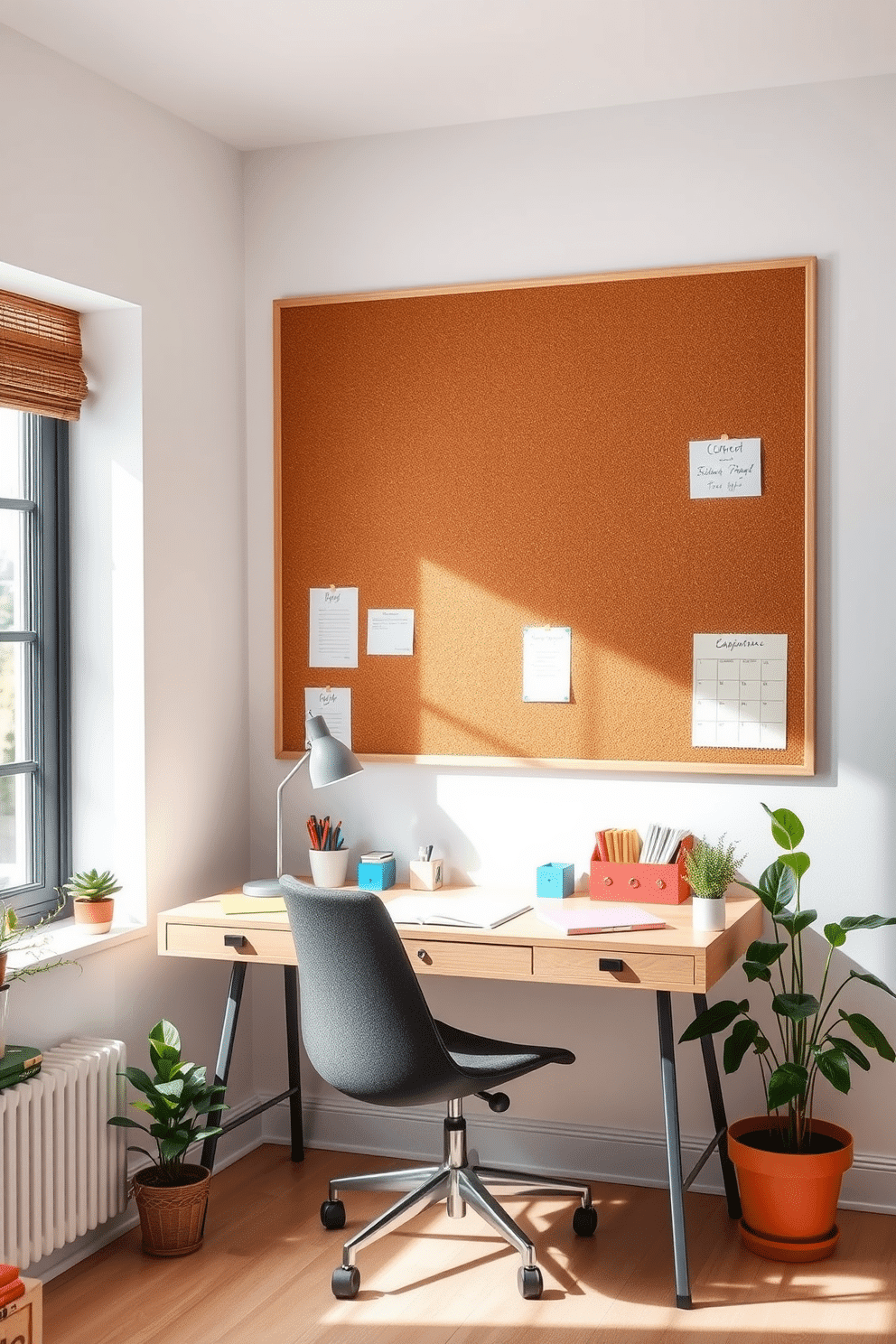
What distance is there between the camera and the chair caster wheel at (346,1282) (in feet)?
9.46

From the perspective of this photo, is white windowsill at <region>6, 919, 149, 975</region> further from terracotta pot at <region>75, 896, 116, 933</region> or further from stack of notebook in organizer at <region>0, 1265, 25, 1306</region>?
stack of notebook in organizer at <region>0, 1265, 25, 1306</region>

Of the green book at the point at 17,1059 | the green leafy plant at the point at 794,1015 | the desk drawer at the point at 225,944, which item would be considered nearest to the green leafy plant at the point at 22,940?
the green book at the point at 17,1059

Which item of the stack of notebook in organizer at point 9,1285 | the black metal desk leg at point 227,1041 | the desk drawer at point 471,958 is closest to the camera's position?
the stack of notebook in organizer at point 9,1285

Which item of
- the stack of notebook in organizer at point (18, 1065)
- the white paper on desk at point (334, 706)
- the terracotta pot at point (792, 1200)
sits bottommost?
the terracotta pot at point (792, 1200)

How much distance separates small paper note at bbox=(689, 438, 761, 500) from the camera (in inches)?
132

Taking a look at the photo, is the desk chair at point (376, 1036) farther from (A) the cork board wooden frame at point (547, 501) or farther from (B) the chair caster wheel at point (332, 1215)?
(A) the cork board wooden frame at point (547, 501)

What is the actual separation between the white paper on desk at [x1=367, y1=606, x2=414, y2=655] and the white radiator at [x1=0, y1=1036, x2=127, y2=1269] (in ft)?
4.00

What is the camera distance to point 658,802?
3.48 meters

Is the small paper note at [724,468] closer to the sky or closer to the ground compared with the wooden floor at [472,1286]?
closer to the sky

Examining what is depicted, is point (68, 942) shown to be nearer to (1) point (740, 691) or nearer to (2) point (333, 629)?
(2) point (333, 629)

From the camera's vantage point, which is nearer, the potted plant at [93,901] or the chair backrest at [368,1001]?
the chair backrest at [368,1001]

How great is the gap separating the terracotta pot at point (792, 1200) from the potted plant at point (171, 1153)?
1230mm

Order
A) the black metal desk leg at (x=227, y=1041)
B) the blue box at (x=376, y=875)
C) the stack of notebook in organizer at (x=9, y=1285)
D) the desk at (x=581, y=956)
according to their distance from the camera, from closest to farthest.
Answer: the stack of notebook in organizer at (x=9, y=1285) → the desk at (x=581, y=956) → the black metal desk leg at (x=227, y=1041) → the blue box at (x=376, y=875)

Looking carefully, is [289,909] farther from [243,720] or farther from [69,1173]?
[243,720]
